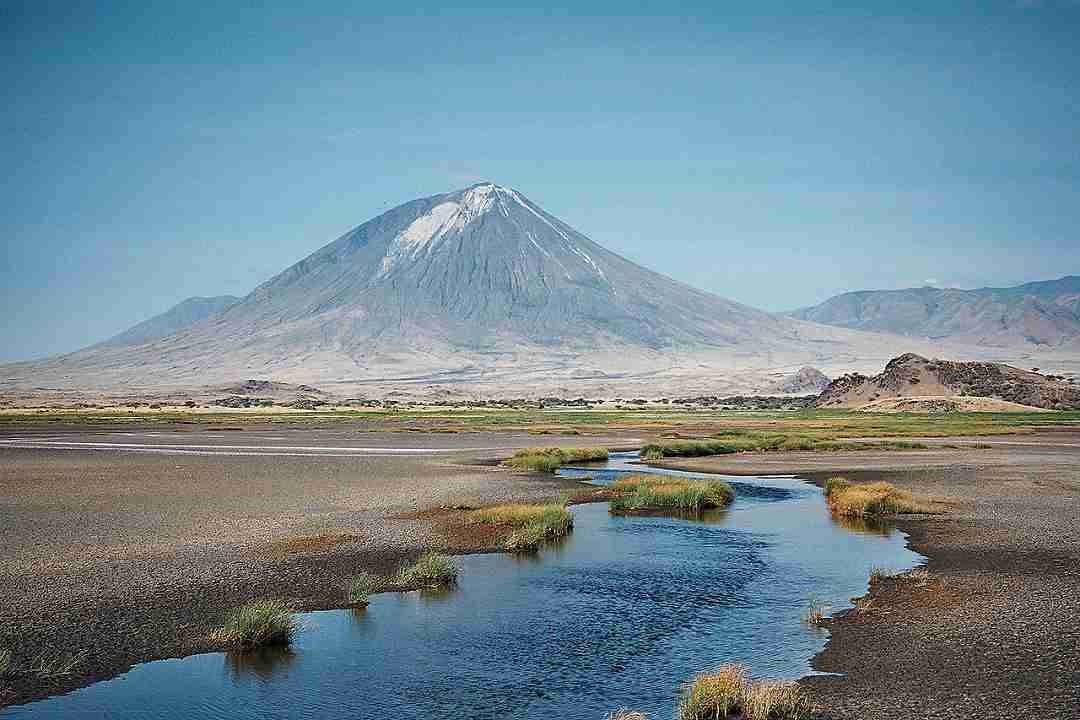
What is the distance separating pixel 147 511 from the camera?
2439 cm

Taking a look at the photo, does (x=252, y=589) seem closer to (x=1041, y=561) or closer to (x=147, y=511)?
(x=147, y=511)

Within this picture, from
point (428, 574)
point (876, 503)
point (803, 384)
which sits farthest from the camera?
point (803, 384)

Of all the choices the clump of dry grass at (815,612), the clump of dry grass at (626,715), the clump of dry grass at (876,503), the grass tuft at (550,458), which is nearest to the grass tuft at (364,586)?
the clump of dry grass at (626,715)

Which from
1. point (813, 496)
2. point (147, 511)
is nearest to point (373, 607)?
point (147, 511)

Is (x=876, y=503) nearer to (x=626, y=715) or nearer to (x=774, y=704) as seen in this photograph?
(x=774, y=704)

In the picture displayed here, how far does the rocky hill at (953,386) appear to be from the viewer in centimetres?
9312

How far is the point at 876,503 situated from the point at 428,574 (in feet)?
43.8

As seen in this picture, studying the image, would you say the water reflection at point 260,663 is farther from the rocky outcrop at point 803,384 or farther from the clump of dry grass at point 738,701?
the rocky outcrop at point 803,384

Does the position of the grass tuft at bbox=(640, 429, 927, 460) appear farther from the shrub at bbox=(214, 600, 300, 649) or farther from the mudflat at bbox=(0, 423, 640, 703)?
the shrub at bbox=(214, 600, 300, 649)

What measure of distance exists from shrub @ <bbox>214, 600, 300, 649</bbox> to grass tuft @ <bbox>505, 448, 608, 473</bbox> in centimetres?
2423

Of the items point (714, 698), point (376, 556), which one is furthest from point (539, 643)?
point (376, 556)

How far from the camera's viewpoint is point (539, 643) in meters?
13.5

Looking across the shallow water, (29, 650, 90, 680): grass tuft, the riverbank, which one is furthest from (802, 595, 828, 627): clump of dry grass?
(29, 650, 90, 680): grass tuft

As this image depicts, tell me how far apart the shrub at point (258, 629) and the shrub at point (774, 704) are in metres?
6.43
